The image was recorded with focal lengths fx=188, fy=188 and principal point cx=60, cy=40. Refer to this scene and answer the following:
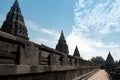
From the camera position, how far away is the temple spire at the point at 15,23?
149ft

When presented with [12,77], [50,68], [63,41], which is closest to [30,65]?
[12,77]

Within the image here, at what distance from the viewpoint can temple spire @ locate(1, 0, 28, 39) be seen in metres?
45.5

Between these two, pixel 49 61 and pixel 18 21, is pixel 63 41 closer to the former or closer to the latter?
pixel 18 21

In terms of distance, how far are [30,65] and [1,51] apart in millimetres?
1330

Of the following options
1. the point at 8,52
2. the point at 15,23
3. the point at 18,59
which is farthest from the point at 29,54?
the point at 15,23

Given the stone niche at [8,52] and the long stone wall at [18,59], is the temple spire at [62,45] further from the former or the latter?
the stone niche at [8,52]

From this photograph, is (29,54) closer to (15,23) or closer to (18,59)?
(18,59)

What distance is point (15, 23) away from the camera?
157ft

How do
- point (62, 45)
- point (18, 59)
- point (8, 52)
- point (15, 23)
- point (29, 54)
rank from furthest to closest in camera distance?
point (62, 45) < point (15, 23) < point (29, 54) < point (18, 59) < point (8, 52)

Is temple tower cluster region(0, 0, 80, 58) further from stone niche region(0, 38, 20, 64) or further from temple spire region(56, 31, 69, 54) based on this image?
stone niche region(0, 38, 20, 64)

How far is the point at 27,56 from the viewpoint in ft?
18.0

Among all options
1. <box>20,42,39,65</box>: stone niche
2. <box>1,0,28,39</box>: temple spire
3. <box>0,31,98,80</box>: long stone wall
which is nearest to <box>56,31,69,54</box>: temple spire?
<box>1,0,28,39</box>: temple spire

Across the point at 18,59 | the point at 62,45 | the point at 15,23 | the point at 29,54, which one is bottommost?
the point at 18,59

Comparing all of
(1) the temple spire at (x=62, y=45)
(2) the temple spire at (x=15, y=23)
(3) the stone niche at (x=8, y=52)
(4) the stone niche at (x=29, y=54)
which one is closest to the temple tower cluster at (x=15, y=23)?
(2) the temple spire at (x=15, y=23)
